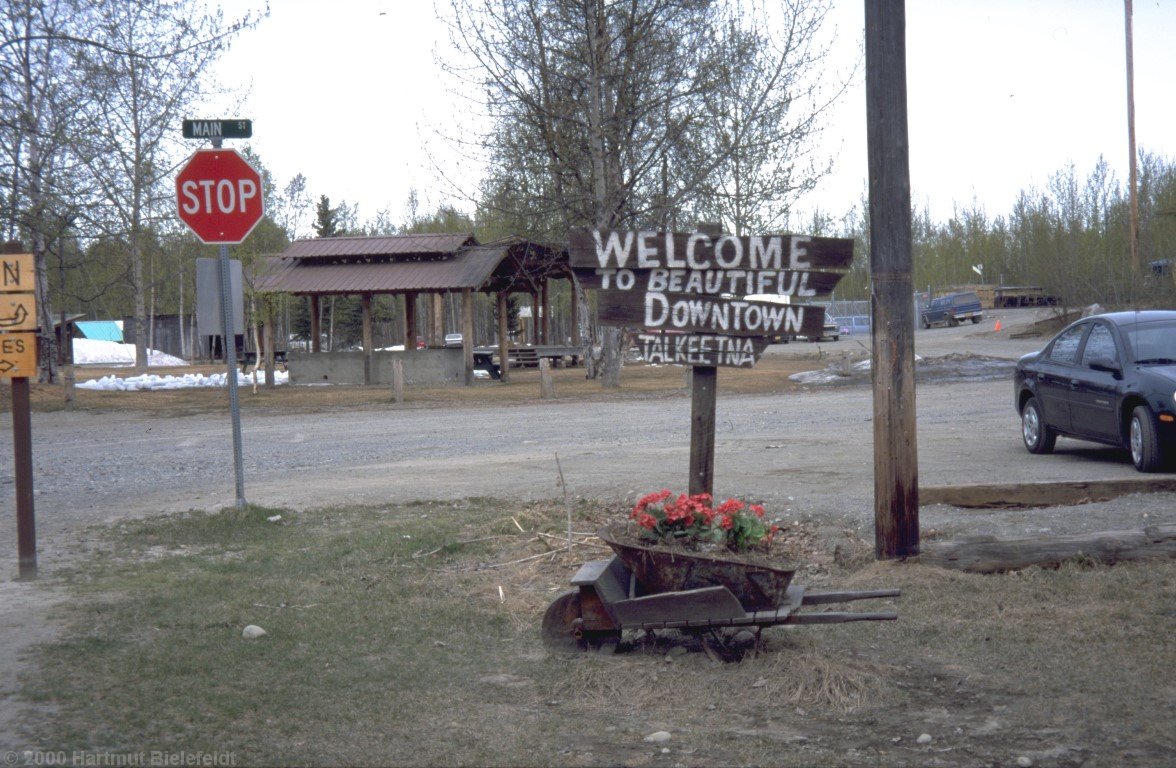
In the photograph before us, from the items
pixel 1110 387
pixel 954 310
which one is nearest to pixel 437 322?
pixel 1110 387

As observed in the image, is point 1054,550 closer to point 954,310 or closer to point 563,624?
point 563,624

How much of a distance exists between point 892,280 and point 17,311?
18.5ft

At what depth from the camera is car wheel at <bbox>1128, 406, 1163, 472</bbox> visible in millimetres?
10148

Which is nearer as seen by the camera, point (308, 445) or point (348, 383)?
point (308, 445)

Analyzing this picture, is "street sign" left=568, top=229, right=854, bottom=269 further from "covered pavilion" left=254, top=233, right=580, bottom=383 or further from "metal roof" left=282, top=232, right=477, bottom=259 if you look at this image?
"metal roof" left=282, top=232, right=477, bottom=259

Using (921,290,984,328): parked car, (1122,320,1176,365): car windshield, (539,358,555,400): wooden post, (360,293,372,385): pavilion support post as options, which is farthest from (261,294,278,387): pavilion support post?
(921,290,984,328): parked car

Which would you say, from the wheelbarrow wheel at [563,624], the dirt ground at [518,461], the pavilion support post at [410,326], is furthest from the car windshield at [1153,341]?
the pavilion support post at [410,326]

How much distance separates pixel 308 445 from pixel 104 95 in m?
6.92

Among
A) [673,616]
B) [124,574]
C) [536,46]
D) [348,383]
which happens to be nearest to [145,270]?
[348,383]

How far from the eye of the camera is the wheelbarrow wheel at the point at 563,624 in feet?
18.4

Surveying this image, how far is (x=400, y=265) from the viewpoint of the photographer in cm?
3322

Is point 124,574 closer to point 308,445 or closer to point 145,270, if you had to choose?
point 308,445

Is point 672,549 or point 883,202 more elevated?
point 883,202

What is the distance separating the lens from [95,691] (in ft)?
16.0
